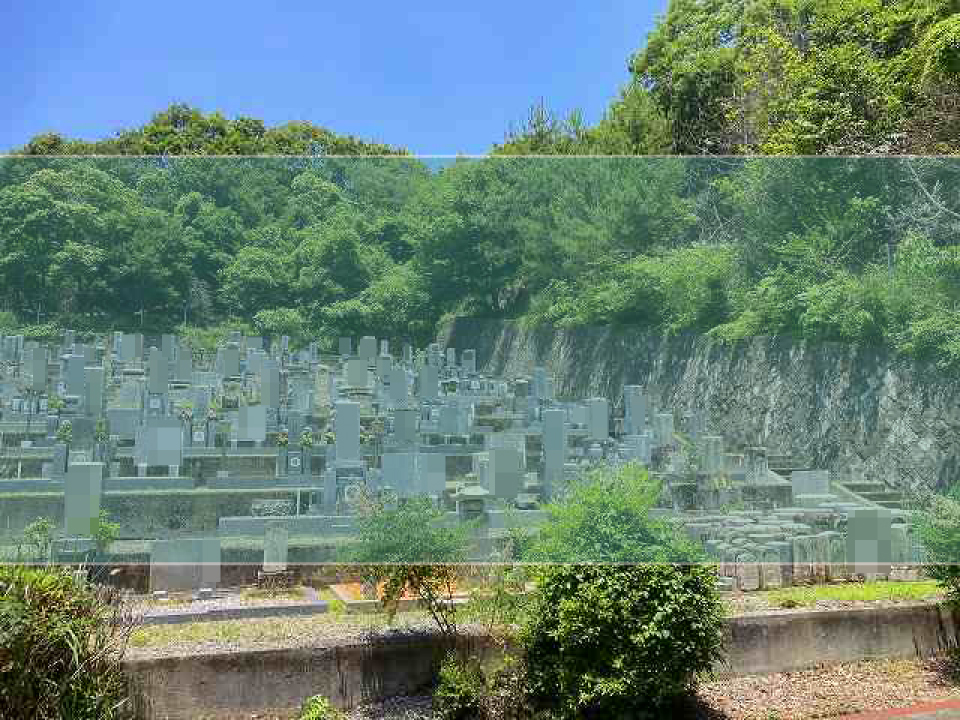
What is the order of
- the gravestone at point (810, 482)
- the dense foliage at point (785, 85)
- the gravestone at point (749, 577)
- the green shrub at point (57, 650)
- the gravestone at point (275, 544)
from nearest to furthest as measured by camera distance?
the gravestone at point (810, 482) < the gravestone at point (275, 544) < the green shrub at point (57, 650) < the gravestone at point (749, 577) < the dense foliage at point (785, 85)

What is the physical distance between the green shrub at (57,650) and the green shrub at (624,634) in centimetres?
219

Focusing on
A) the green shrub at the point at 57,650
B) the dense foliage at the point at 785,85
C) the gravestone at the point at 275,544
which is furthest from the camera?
the dense foliage at the point at 785,85

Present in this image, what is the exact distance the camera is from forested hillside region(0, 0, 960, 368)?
12.0ft

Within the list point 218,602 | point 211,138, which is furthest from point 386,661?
point 211,138

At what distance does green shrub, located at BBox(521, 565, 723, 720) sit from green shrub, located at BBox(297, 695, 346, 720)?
1.11 metres

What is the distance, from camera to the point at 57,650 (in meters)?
3.99

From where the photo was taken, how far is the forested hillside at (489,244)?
365 centimetres

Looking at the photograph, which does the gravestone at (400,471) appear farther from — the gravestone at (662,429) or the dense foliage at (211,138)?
the dense foliage at (211,138)

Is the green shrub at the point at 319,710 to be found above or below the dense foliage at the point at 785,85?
Answer: below

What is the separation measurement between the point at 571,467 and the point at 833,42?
1247 cm

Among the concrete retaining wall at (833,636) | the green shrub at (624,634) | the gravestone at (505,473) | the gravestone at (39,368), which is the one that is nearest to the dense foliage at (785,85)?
the concrete retaining wall at (833,636)

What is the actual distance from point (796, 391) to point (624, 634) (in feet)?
5.25

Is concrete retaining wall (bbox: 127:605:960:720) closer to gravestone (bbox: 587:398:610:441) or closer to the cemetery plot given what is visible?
the cemetery plot

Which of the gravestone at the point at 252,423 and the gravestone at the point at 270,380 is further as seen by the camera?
the gravestone at the point at 252,423
